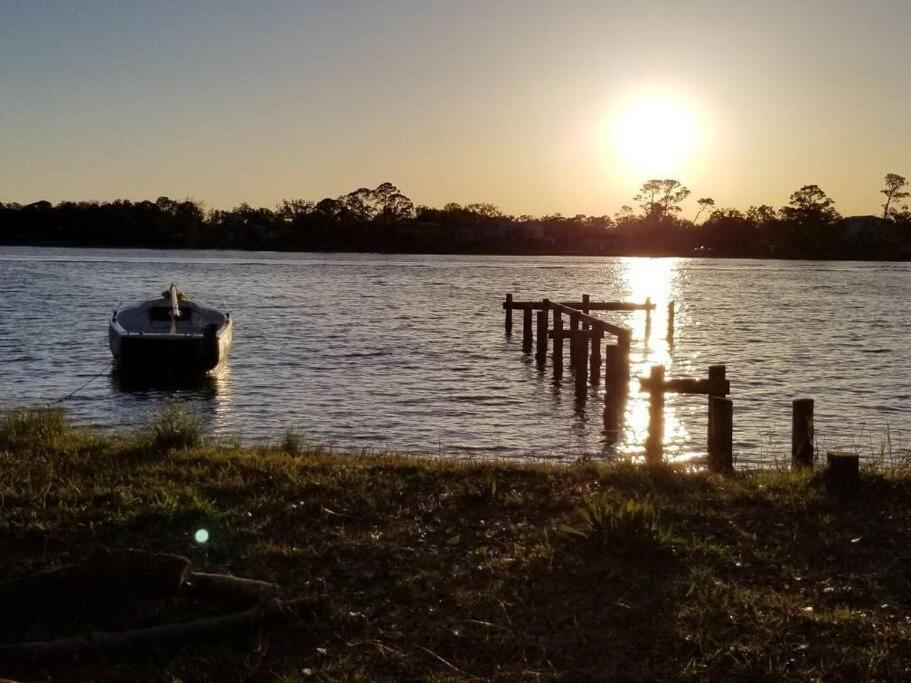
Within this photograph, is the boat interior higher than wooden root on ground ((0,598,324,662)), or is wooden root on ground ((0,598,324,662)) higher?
the boat interior

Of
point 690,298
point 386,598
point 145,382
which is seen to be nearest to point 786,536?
point 386,598

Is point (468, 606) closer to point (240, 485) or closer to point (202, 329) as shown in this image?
point (240, 485)

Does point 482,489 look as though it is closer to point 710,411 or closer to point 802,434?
point 710,411

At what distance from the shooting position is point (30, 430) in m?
11.8

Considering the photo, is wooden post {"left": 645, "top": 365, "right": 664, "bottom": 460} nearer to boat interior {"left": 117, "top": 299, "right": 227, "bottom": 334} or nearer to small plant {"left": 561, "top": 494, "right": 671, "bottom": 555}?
small plant {"left": 561, "top": 494, "right": 671, "bottom": 555}

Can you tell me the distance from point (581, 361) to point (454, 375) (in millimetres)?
4304

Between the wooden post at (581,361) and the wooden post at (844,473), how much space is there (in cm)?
1518

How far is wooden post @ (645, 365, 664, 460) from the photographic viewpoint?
11711 millimetres

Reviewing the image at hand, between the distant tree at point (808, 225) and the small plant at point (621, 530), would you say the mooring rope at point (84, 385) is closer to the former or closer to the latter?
the small plant at point (621, 530)

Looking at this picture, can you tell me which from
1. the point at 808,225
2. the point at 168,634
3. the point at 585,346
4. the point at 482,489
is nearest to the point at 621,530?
the point at 482,489

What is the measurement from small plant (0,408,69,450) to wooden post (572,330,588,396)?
14256 mm

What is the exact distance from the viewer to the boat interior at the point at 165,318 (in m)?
29.4

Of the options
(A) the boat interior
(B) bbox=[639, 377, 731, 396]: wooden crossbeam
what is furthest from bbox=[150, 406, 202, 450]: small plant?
(A) the boat interior

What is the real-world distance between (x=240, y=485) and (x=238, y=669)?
359 cm
